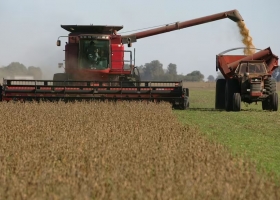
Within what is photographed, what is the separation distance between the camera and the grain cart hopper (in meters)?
20.4

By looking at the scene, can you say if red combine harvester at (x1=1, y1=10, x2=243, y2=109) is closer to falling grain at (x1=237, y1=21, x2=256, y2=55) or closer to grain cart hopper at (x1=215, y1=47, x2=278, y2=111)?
grain cart hopper at (x1=215, y1=47, x2=278, y2=111)

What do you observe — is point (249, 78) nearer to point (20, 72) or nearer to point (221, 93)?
point (221, 93)

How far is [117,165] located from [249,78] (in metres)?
13.8

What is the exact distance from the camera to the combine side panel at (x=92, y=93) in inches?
783

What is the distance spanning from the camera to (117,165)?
7.10 m

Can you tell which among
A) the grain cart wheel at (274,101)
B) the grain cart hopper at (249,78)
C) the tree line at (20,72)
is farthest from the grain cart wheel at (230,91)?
the tree line at (20,72)

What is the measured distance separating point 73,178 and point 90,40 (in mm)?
15425

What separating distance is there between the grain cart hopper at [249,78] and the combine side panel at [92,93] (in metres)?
1.59

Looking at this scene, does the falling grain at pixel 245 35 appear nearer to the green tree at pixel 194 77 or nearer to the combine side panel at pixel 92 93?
the combine side panel at pixel 92 93

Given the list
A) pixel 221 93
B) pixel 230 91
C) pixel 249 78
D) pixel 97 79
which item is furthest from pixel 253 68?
pixel 97 79

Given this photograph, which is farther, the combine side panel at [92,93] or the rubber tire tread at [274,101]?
the rubber tire tread at [274,101]

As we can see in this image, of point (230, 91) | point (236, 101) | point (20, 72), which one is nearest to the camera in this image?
point (236, 101)

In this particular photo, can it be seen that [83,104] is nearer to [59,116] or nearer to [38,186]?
[59,116]

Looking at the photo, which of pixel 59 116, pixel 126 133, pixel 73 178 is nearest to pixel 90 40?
pixel 59 116
